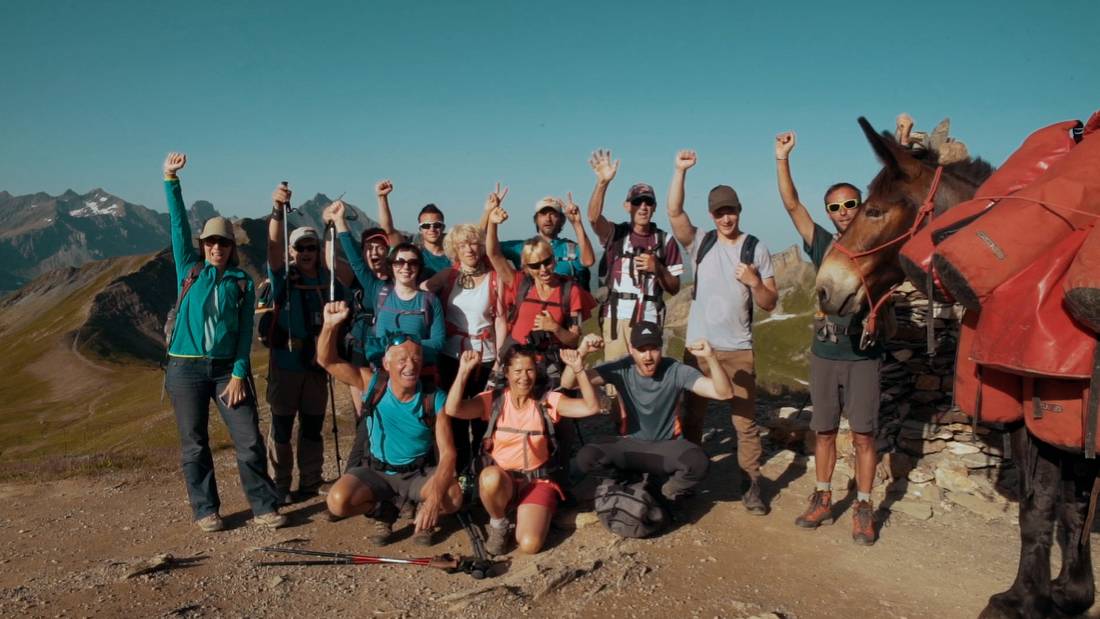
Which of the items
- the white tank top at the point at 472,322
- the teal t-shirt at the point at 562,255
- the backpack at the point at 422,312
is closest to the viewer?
the backpack at the point at 422,312

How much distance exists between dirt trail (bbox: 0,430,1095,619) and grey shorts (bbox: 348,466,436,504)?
0.42 meters

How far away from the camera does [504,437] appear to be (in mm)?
5895

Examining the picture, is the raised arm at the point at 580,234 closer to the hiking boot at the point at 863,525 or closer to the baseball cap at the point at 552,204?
the baseball cap at the point at 552,204

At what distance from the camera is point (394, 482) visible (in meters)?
6.08

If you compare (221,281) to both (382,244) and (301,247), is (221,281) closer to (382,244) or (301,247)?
(301,247)

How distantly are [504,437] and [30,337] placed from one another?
3873 inches

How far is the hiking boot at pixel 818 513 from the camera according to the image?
5.97m

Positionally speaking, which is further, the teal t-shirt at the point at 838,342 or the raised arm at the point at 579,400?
the raised arm at the point at 579,400

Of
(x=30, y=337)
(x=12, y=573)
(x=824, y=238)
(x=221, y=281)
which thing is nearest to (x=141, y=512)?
(x=12, y=573)

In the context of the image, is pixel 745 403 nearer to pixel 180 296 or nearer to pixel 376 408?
pixel 376 408

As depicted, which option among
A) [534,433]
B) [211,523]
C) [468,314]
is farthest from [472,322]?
[211,523]

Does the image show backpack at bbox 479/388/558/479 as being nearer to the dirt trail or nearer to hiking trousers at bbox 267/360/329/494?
the dirt trail

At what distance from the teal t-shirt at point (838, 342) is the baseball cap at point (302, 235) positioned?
4911 mm

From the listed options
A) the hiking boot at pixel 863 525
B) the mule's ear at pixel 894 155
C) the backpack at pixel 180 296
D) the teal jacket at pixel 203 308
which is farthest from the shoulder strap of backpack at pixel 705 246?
the backpack at pixel 180 296
